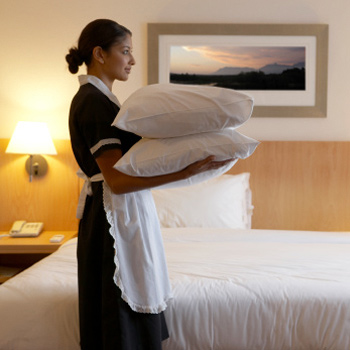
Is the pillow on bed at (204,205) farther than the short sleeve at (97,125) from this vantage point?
Yes

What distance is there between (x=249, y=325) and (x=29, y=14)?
9.56ft

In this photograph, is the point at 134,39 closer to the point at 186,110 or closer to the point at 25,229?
the point at 25,229

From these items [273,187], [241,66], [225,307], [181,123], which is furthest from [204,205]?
[181,123]

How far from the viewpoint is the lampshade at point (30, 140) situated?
340cm

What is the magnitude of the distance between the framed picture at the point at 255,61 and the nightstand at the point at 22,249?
1.36 metres

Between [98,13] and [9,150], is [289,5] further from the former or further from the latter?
[9,150]

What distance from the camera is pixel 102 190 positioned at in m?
1.53

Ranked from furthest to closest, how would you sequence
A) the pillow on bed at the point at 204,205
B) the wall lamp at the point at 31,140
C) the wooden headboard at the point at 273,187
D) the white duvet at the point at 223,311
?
the wooden headboard at the point at 273,187
the wall lamp at the point at 31,140
the pillow on bed at the point at 204,205
the white duvet at the point at 223,311

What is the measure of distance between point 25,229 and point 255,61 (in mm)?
2067

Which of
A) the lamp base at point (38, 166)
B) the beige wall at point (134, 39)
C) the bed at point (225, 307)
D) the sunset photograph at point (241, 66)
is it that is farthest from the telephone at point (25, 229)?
the sunset photograph at point (241, 66)

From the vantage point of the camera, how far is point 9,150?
3408mm

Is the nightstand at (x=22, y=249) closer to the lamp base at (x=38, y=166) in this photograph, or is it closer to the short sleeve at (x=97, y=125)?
the lamp base at (x=38, y=166)

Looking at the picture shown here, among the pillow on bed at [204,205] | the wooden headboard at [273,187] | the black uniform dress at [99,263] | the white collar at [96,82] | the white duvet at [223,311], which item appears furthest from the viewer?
the wooden headboard at [273,187]

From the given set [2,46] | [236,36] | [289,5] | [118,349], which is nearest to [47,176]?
[2,46]
